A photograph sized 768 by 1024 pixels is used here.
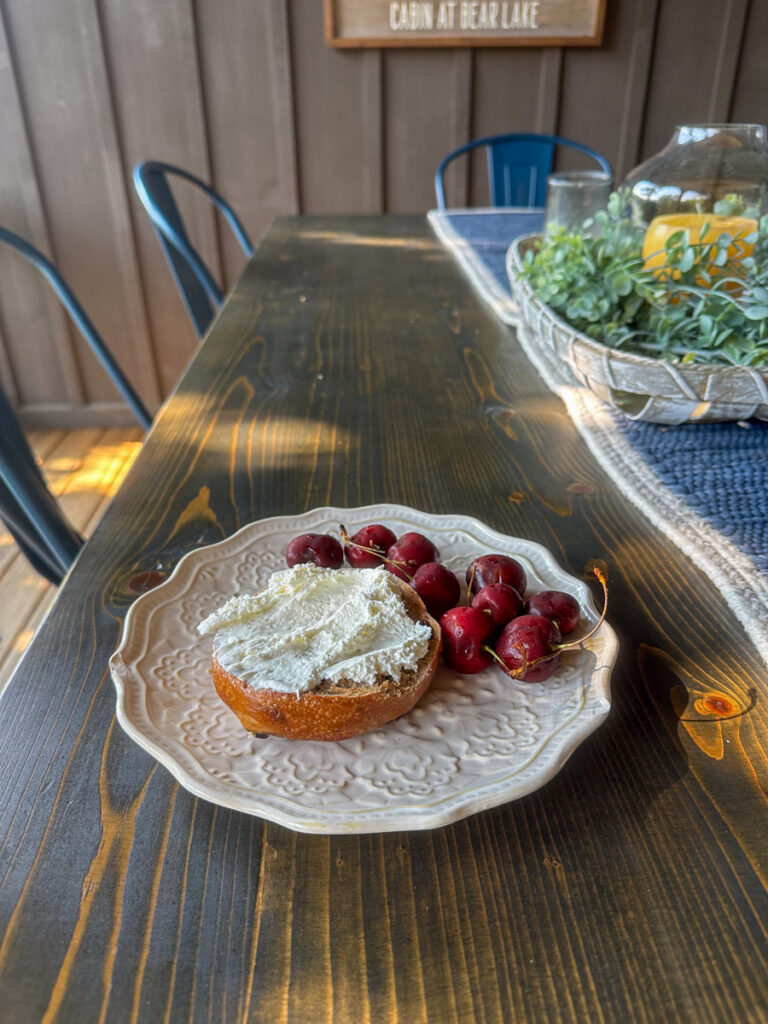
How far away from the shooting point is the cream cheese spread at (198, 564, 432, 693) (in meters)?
0.38

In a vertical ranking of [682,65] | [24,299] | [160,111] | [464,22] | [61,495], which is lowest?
[61,495]

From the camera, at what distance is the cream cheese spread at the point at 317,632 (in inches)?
14.9

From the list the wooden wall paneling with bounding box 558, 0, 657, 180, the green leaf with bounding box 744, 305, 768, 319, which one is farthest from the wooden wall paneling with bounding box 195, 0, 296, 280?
the green leaf with bounding box 744, 305, 768, 319

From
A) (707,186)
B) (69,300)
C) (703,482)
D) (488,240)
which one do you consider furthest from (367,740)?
(488,240)

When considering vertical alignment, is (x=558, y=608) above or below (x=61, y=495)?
above

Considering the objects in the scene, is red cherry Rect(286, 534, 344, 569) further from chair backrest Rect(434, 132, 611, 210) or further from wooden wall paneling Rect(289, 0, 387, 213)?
wooden wall paneling Rect(289, 0, 387, 213)

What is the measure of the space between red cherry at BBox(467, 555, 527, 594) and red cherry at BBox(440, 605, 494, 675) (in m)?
0.04

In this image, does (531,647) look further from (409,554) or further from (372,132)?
(372,132)

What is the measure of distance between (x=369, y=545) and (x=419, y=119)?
2251mm

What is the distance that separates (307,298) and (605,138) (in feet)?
5.41

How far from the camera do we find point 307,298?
1252mm

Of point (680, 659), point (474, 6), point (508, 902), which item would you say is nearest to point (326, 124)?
point (474, 6)

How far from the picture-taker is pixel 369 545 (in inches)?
20.4

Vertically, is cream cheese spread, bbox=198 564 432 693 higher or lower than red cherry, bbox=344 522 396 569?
higher
